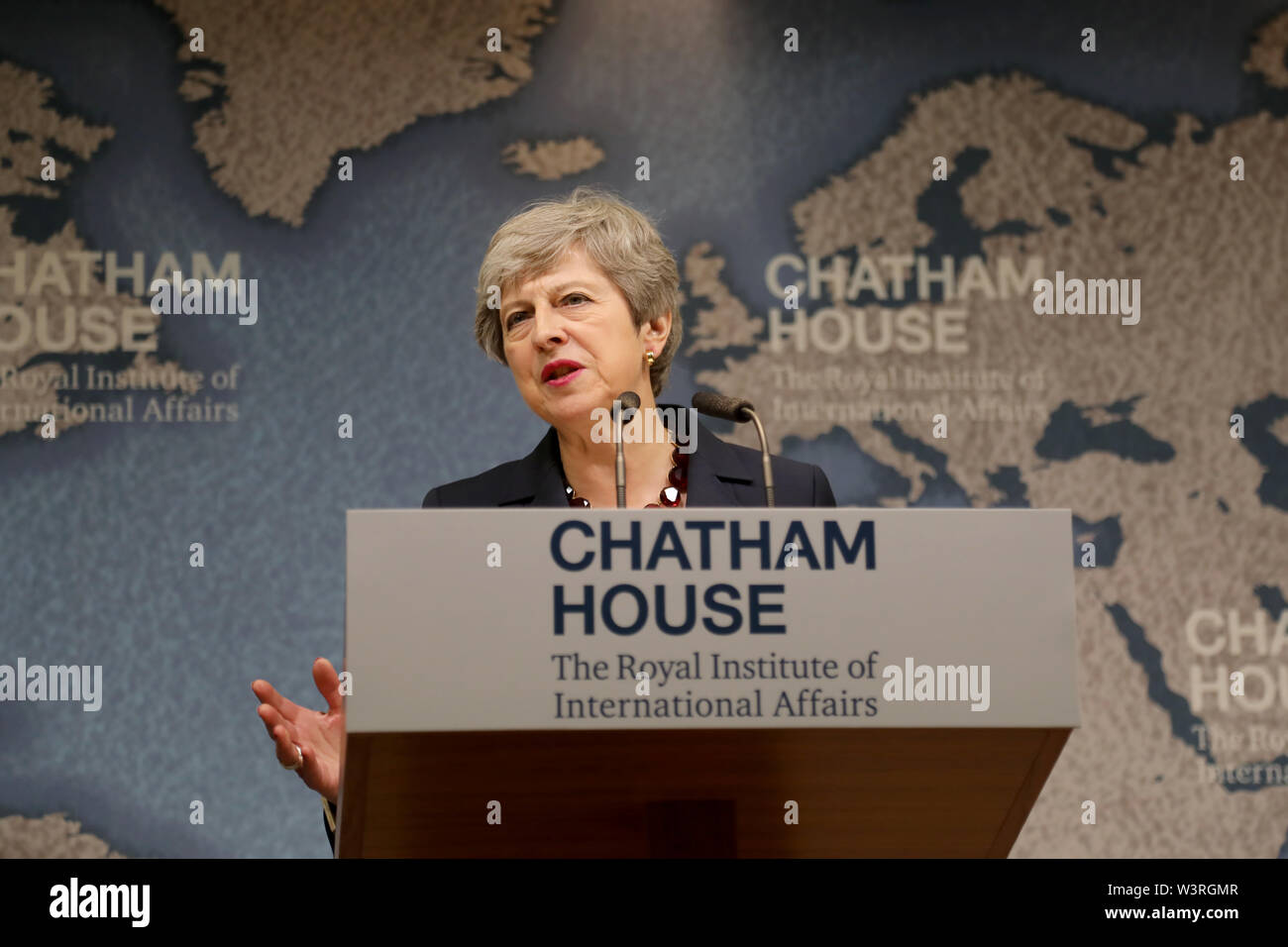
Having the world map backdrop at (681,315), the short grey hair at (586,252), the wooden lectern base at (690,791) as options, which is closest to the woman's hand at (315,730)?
the wooden lectern base at (690,791)

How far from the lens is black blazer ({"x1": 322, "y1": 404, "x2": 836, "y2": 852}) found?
6.41 feet

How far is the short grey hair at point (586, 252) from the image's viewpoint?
79.4 inches

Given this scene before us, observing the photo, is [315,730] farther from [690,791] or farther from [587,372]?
[587,372]

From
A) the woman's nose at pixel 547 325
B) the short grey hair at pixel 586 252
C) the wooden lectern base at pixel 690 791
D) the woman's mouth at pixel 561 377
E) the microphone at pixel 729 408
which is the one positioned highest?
the short grey hair at pixel 586 252

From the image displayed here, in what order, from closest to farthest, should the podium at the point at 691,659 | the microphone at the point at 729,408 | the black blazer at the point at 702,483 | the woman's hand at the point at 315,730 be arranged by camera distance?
1. the podium at the point at 691,659
2. the woman's hand at the point at 315,730
3. the microphone at the point at 729,408
4. the black blazer at the point at 702,483

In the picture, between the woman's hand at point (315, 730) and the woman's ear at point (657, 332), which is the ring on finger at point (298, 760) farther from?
the woman's ear at point (657, 332)

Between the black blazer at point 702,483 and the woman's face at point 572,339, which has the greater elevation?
the woman's face at point 572,339

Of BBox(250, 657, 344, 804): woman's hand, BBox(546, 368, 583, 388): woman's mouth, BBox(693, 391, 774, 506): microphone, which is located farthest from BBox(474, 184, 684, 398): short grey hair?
BBox(250, 657, 344, 804): woman's hand

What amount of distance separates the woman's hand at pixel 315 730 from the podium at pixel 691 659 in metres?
0.25

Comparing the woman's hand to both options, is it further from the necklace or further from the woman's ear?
the woman's ear

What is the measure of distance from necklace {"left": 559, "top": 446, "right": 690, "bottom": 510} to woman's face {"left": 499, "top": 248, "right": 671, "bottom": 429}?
106 millimetres

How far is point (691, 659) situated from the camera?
3.71 ft

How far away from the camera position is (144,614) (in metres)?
3.06

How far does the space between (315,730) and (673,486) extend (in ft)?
2.34
